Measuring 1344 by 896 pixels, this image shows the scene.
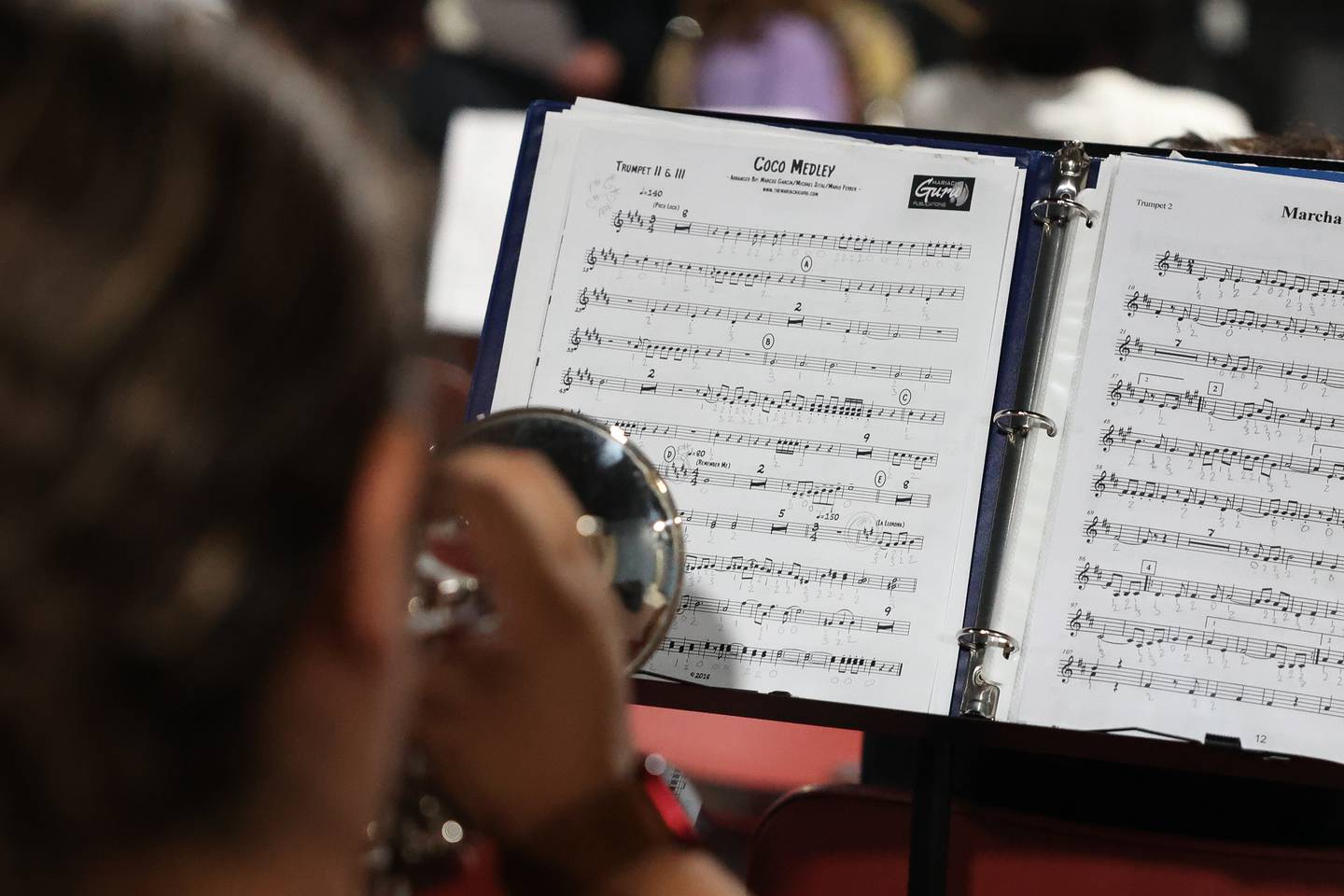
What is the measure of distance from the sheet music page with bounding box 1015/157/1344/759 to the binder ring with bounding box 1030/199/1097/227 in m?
0.02

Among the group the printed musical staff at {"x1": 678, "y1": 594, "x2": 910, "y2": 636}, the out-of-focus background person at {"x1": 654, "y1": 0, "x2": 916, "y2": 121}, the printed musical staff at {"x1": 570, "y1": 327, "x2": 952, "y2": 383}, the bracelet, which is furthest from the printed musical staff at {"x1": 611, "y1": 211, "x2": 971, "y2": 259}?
the out-of-focus background person at {"x1": 654, "y1": 0, "x2": 916, "y2": 121}

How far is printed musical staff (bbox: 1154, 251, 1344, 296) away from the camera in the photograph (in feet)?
4.04

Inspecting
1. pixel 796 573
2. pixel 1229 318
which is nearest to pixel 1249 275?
pixel 1229 318

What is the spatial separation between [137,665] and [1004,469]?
90 centimetres

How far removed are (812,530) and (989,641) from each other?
18 centimetres

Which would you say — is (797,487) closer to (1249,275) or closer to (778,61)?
→ (1249,275)

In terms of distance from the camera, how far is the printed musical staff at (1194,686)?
3.77 ft

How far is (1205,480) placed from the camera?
1210 mm

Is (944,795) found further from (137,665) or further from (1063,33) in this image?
(1063,33)

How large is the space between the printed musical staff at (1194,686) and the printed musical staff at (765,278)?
1.14 feet

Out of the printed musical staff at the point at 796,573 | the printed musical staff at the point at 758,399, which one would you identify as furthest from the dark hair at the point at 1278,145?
the printed musical staff at the point at 796,573

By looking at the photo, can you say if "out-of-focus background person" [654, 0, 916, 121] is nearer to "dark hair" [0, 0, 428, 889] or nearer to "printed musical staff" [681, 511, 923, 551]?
"printed musical staff" [681, 511, 923, 551]

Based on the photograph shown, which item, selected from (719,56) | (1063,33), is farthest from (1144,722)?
(719,56)

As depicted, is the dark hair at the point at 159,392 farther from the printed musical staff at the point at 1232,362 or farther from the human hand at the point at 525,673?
the printed musical staff at the point at 1232,362
